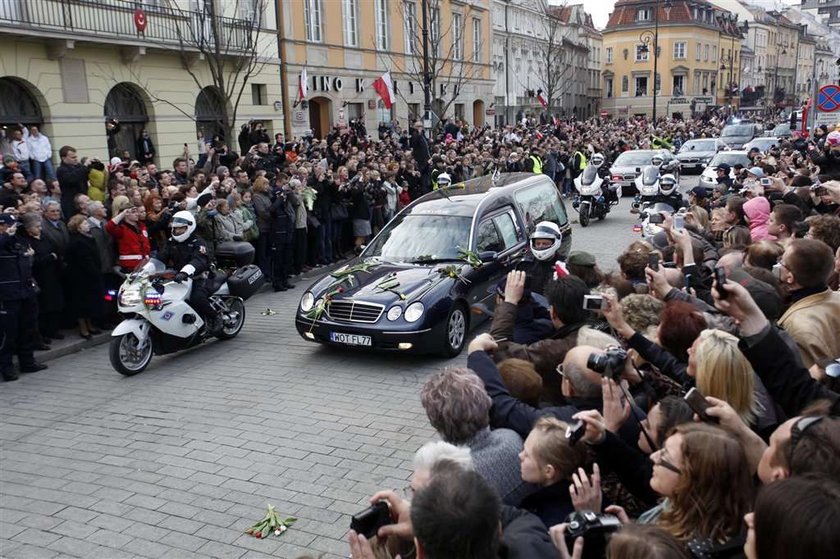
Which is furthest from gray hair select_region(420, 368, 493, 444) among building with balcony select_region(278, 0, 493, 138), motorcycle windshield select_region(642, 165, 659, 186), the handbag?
building with balcony select_region(278, 0, 493, 138)

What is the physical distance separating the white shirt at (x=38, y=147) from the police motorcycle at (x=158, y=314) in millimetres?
9524

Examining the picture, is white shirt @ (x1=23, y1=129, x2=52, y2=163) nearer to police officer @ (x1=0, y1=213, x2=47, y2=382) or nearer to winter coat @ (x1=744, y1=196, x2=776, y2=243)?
police officer @ (x1=0, y1=213, x2=47, y2=382)

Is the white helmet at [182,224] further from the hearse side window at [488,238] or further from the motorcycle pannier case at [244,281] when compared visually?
the hearse side window at [488,238]

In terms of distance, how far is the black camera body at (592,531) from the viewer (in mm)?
2566

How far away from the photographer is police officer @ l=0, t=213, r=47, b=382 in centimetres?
827

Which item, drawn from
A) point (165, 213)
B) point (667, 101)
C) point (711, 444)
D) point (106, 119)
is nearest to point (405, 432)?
point (711, 444)

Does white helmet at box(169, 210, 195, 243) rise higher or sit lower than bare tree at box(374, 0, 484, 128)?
lower

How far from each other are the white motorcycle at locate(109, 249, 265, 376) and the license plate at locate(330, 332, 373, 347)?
1885mm

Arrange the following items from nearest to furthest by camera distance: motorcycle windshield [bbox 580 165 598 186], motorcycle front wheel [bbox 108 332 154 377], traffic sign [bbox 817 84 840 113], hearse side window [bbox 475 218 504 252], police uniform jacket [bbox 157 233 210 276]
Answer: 1. motorcycle front wheel [bbox 108 332 154 377]
2. police uniform jacket [bbox 157 233 210 276]
3. hearse side window [bbox 475 218 504 252]
4. traffic sign [bbox 817 84 840 113]
5. motorcycle windshield [bbox 580 165 598 186]

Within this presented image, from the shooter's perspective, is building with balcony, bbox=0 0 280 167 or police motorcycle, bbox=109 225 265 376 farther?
building with balcony, bbox=0 0 280 167

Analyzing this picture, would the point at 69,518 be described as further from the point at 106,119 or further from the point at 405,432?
the point at 106,119

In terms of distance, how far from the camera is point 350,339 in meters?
8.69

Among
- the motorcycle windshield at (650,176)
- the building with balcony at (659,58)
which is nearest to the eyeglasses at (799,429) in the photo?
the motorcycle windshield at (650,176)

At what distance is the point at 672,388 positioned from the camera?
4047mm
